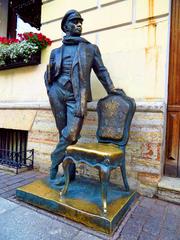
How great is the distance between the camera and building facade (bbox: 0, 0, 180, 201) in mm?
2414

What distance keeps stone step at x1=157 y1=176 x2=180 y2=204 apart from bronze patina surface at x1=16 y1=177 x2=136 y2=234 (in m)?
0.34

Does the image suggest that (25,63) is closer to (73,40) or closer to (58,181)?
(73,40)

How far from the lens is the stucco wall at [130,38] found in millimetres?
2475

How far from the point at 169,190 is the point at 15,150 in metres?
2.86

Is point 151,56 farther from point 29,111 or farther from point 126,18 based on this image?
point 29,111

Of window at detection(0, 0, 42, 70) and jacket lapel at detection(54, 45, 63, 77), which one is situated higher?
window at detection(0, 0, 42, 70)

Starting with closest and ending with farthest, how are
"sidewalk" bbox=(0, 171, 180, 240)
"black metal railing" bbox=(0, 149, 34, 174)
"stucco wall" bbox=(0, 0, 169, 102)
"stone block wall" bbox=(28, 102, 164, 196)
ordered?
"sidewalk" bbox=(0, 171, 180, 240) → "stone block wall" bbox=(28, 102, 164, 196) → "stucco wall" bbox=(0, 0, 169, 102) → "black metal railing" bbox=(0, 149, 34, 174)

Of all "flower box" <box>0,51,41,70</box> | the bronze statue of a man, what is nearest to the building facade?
"flower box" <box>0,51,41,70</box>

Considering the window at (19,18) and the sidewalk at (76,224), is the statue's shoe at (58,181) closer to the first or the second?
the sidewalk at (76,224)

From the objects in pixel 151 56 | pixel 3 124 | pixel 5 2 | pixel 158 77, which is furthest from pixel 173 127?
pixel 5 2

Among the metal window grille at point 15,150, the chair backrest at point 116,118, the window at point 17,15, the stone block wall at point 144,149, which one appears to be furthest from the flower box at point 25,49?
the chair backrest at point 116,118

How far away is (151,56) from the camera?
8.21ft

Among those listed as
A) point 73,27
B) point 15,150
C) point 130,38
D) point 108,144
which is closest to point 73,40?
point 73,27

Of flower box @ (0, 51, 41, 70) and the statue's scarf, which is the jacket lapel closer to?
the statue's scarf
